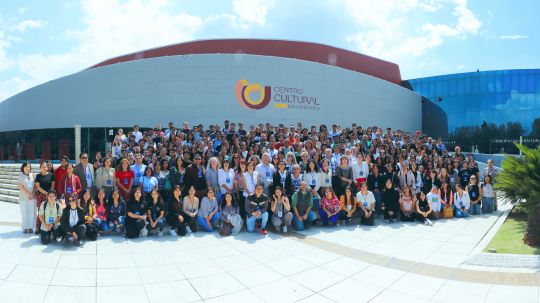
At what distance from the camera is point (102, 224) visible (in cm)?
719

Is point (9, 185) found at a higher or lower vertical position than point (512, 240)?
higher

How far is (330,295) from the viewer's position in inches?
182

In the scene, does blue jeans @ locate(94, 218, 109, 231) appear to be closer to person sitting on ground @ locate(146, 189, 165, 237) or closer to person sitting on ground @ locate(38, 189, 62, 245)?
person sitting on ground @ locate(38, 189, 62, 245)

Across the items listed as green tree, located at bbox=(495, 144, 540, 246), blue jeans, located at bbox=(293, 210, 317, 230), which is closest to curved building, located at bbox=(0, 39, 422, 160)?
blue jeans, located at bbox=(293, 210, 317, 230)

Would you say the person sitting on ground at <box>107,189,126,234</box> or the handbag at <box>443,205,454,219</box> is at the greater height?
the person sitting on ground at <box>107,189,126,234</box>

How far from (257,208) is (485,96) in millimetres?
35470

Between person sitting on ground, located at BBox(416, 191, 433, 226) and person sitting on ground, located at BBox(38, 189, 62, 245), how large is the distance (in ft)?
28.1

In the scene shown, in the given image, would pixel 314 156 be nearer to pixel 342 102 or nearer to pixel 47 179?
pixel 47 179

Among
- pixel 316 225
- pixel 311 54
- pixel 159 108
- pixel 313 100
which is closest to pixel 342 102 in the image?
pixel 313 100

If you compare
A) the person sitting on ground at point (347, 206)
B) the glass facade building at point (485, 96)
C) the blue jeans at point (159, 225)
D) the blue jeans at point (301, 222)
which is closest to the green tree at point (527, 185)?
the person sitting on ground at point (347, 206)

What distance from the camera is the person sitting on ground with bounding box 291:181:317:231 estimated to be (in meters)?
8.07

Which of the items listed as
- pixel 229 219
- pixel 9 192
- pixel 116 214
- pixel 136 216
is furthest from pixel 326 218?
pixel 9 192

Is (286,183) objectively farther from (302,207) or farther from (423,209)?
(423,209)

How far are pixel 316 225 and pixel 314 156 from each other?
1889mm
